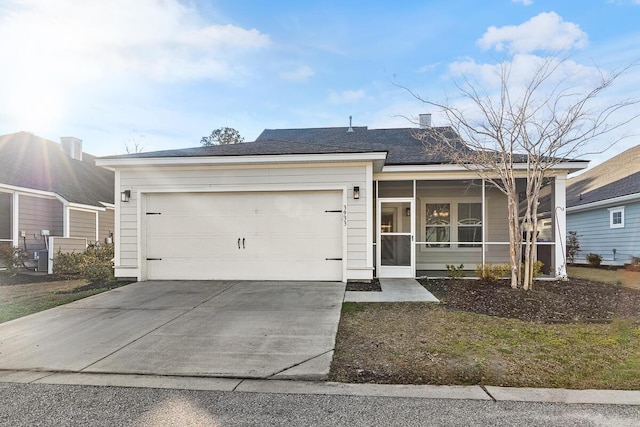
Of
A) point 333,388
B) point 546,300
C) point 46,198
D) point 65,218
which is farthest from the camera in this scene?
point 65,218

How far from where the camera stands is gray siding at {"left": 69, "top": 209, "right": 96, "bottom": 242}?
14211mm

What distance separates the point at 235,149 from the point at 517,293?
684 centimetres

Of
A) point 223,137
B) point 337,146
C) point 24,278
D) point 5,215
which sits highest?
point 223,137

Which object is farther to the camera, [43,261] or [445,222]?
[445,222]

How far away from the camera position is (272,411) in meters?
2.84

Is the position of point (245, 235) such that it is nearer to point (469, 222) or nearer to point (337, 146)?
point (337, 146)

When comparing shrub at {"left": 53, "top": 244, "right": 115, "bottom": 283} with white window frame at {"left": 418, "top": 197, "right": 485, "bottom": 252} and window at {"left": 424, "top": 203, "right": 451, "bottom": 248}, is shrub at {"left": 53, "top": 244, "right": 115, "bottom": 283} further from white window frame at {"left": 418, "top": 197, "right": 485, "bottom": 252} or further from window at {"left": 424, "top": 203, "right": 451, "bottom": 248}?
window at {"left": 424, "top": 203, "right": 451, "bottom": 248}

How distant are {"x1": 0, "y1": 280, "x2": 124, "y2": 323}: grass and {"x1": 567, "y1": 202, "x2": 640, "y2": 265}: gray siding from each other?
1559 cm

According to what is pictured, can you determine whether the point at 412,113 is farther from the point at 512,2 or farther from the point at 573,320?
the point at 573,320

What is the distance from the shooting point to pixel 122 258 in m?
8.56

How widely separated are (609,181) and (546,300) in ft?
38.8

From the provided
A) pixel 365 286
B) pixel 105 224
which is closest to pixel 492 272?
pixel 365 286

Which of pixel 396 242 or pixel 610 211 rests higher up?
pixel 610 211

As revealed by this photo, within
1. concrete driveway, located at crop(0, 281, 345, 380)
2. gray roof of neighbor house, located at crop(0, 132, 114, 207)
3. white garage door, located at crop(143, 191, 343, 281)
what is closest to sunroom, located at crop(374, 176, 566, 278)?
white garage door, located at crop(143, 191, 343, 281)
